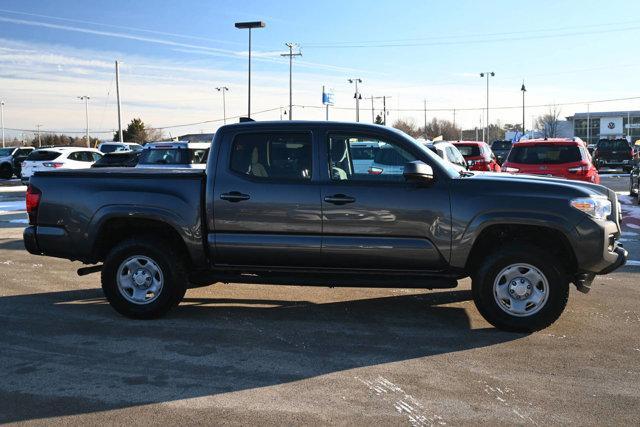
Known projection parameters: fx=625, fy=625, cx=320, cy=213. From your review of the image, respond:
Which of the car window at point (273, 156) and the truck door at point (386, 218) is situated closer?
the truck door at point (386, 218)

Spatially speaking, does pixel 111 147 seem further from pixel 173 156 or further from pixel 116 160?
pixel 173 156

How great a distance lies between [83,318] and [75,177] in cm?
144

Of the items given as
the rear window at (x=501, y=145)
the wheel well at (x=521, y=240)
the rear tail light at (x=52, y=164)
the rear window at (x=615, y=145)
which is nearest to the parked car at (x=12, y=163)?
the rear tail light at (x=52, y=164)

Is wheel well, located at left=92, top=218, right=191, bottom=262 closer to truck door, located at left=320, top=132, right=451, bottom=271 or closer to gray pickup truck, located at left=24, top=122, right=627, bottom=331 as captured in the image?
gray pickup truck, located at left=24, top=122, right=627, bottom=331

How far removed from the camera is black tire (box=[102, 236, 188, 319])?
620cm

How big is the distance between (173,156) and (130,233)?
9.70 meters

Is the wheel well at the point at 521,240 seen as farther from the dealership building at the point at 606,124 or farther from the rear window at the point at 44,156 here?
the dealership building at the point at 606,124

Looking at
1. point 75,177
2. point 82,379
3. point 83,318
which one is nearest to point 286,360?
point 82,379

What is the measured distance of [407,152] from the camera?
5.96m

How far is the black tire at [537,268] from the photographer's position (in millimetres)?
5633

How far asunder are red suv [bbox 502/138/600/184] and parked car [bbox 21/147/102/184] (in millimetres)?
16109

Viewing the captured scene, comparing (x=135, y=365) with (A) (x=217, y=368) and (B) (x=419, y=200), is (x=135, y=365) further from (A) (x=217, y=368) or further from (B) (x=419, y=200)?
(B) (x=419, y=200)

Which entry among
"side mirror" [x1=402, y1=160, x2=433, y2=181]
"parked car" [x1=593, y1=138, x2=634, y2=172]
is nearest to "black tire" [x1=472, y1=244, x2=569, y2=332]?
"side mirror" [x1=402, y1=160, x2=433, y2=181]

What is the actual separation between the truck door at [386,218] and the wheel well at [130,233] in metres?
1.59
